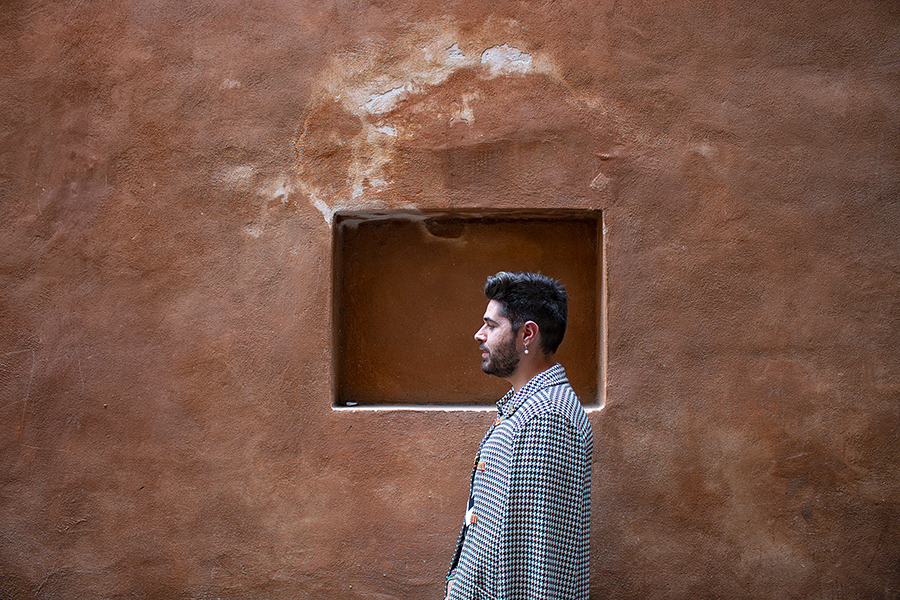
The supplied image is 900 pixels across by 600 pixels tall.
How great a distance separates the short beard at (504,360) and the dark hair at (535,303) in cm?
7

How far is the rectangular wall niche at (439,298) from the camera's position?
3334 mm

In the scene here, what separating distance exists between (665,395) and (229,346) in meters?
2.06

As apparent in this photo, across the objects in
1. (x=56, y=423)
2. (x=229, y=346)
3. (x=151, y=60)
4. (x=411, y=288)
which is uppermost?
(x=151, y=60)

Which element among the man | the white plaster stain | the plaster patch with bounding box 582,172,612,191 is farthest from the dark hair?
the white plaster stain

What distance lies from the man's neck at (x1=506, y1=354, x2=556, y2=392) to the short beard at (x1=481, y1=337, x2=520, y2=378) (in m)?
0.02

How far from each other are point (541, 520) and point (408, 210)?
1.70 meters

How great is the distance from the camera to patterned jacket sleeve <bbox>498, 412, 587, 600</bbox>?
1.97 m

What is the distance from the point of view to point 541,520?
1.98 m

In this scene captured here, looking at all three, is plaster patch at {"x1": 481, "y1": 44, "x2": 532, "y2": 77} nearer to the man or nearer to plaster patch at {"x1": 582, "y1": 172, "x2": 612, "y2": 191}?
plaster patch at {"x1": 582, "y1": 172, "x2": 612, "y2": 191}

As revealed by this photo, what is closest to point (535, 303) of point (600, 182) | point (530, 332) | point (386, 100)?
point (530, 332)

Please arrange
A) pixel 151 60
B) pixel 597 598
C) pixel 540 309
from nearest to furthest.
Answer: pixel 540 309 → pixel 597 598 → pixel 151 60

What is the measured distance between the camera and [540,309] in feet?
7.62

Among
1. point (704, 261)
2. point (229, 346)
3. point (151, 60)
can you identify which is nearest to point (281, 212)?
point (229, 346)

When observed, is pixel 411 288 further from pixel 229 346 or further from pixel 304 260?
pixel 229 346
